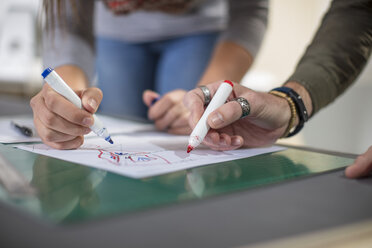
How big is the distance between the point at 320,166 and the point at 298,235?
0.97 ft

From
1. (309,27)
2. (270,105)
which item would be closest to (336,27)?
(270,105)

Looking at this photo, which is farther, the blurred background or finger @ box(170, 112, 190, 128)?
the blurred background

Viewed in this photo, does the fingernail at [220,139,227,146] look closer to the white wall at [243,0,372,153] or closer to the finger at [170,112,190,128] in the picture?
the finger at [170,112,190,128]

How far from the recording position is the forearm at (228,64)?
1.05m

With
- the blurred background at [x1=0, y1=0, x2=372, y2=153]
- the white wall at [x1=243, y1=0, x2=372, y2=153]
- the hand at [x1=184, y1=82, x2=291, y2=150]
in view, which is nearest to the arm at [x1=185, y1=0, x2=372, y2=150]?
the hand at [x1=184, y1=82, x2=291, y2=150]

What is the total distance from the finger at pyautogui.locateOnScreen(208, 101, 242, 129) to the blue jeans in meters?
0.70

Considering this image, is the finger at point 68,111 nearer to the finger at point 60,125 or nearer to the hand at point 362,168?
the finger at point 60,125

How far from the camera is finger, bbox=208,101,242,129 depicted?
59 centimetres

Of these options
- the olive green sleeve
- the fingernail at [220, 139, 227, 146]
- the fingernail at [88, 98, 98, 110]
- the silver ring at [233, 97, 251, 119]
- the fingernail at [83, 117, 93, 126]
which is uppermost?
the olive green sleeve

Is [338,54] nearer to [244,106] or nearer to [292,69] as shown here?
[244,106]

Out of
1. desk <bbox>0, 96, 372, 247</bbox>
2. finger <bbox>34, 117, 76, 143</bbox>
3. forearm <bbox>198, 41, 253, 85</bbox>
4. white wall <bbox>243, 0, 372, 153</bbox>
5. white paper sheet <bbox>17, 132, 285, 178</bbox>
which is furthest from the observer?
white wall <bbox>243, 0, 372, 153</bbox>

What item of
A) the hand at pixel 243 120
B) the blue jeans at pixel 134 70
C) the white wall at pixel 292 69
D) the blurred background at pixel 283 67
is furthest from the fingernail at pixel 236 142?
the blurred background at pixel 283 67

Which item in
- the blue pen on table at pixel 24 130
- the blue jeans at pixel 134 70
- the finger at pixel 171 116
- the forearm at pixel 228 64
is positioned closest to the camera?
the blue pen on table at pixel 24 130

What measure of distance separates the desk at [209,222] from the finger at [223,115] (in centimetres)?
17
